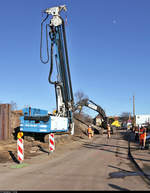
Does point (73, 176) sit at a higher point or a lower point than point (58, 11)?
lower

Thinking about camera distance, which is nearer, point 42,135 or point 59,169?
point 59,169

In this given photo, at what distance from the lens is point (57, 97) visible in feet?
66.3

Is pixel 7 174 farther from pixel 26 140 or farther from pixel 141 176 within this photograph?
pixel 26 140

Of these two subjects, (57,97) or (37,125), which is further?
(57,97)

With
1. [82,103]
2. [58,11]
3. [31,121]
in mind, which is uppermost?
[58,11]

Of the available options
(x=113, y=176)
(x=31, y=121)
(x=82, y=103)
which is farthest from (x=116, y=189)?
(x=82, y=103)

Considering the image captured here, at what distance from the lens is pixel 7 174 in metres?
6.87

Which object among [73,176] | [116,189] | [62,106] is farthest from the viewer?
[62,106]

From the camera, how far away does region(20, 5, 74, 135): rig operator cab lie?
51.0 ft

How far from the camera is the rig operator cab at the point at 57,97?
51.0 ft

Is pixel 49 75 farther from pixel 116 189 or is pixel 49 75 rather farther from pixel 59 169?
pixel 116 189

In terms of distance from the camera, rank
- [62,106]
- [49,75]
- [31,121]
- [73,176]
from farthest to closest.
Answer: [62,106], [49,75], [31,121], [73,176]

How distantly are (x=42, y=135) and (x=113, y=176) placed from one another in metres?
10.9

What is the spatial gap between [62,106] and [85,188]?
15244 mm
